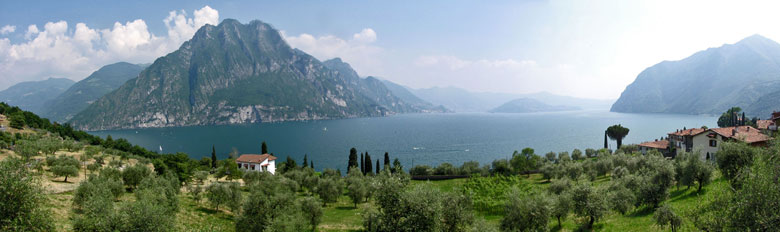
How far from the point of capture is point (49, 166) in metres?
53.2

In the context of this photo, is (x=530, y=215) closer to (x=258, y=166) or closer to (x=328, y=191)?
(x=328, y=191)

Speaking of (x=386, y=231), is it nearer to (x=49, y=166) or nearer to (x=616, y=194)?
(x=616, y=194)

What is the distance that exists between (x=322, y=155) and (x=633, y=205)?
4650 inches

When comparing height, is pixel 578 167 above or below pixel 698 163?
below

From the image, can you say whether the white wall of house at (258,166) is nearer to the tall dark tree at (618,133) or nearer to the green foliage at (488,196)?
the green foliage at (488,196)

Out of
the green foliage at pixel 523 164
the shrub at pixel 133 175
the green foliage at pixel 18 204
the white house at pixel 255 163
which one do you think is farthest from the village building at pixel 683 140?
the shrub at pixel 133 175

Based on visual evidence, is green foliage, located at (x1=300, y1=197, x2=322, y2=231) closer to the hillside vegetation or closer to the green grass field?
the hillside vegetation

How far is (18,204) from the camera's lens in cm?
2111

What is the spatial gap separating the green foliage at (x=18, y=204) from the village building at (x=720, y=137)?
76.1m

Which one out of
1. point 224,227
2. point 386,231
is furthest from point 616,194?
point 224,227

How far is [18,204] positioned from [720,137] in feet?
287

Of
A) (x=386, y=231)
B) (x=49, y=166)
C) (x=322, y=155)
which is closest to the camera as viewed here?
(x=386, y=231)

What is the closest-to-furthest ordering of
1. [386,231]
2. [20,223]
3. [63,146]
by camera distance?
[20,223], [386,231], [63,146]

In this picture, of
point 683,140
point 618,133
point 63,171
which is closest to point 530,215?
point 63,171
